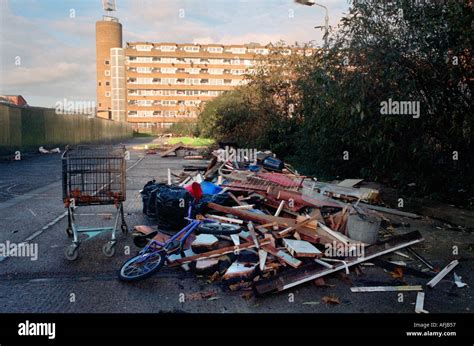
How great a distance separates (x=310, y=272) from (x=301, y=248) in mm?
522

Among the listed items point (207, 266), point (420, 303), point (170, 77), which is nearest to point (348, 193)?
point (420, 303)

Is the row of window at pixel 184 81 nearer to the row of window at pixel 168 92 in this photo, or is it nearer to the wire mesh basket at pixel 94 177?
the row of window at pixel 168 92

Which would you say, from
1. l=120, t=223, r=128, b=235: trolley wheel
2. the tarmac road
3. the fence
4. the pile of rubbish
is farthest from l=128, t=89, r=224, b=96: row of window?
the tarmac road

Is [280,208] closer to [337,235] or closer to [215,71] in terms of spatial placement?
[337,235]

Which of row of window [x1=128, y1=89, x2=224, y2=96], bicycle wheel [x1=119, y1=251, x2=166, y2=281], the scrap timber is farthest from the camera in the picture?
row of window [x1=128, y1=89, x2=224, y2=96]

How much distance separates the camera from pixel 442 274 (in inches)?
207

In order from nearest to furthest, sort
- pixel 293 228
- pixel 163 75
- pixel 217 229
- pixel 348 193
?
1. pixel 217 229
2. pixel 293 228
3. pixel 348 193
4. pixel 163 75

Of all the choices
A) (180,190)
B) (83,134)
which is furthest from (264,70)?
(83,134)

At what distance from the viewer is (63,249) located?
629 cm

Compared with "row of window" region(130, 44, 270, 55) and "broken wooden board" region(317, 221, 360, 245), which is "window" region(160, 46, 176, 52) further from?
"broken wooden board" region(317, 221, 360, 245)

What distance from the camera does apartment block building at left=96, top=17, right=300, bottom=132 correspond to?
10288 cm

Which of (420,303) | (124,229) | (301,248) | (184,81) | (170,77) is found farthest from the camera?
(184,81)

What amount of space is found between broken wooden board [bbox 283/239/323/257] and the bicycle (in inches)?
29.2
